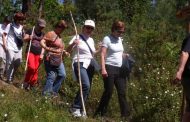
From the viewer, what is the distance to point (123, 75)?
8859mm

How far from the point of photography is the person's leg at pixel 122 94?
29.0 ft

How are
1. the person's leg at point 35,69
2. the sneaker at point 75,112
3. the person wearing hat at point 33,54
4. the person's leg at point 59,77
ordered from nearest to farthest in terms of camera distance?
the sneaker at point 75,112 < the person's leg at point 59,77 < the person wearing hat at point 33,54 < the person's leg at point 35,69

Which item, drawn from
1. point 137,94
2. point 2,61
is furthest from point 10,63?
point 137,94

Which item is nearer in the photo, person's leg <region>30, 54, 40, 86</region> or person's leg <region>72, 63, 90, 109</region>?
person's leg <region>72, 63, 90, 109</region>

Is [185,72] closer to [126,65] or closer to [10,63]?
[126,65]

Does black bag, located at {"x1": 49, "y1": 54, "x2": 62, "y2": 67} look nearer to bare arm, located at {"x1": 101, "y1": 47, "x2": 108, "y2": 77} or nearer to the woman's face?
bare arm, located at {"x1": 101, "y1": 47, "x2": 108, "y2": 77}

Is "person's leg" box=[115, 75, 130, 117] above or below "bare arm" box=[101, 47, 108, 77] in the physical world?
below

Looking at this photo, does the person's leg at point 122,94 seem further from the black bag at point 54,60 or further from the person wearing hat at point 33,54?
the person wearing hat at point 33,54

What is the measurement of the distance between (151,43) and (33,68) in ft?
14.3

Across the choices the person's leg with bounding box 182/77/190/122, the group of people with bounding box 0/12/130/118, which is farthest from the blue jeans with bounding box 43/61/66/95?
the person's leg with bounding box 182/77/190/122

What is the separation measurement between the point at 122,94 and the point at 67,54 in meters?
1.10

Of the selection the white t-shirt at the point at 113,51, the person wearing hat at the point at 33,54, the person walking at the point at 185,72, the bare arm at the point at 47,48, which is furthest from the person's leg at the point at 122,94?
the person walking at the point at 185,72

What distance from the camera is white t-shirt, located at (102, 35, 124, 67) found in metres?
8.60

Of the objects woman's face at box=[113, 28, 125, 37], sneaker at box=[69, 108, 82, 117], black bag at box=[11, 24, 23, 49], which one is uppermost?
woman's face at box=[113, 28, 125, 37]
